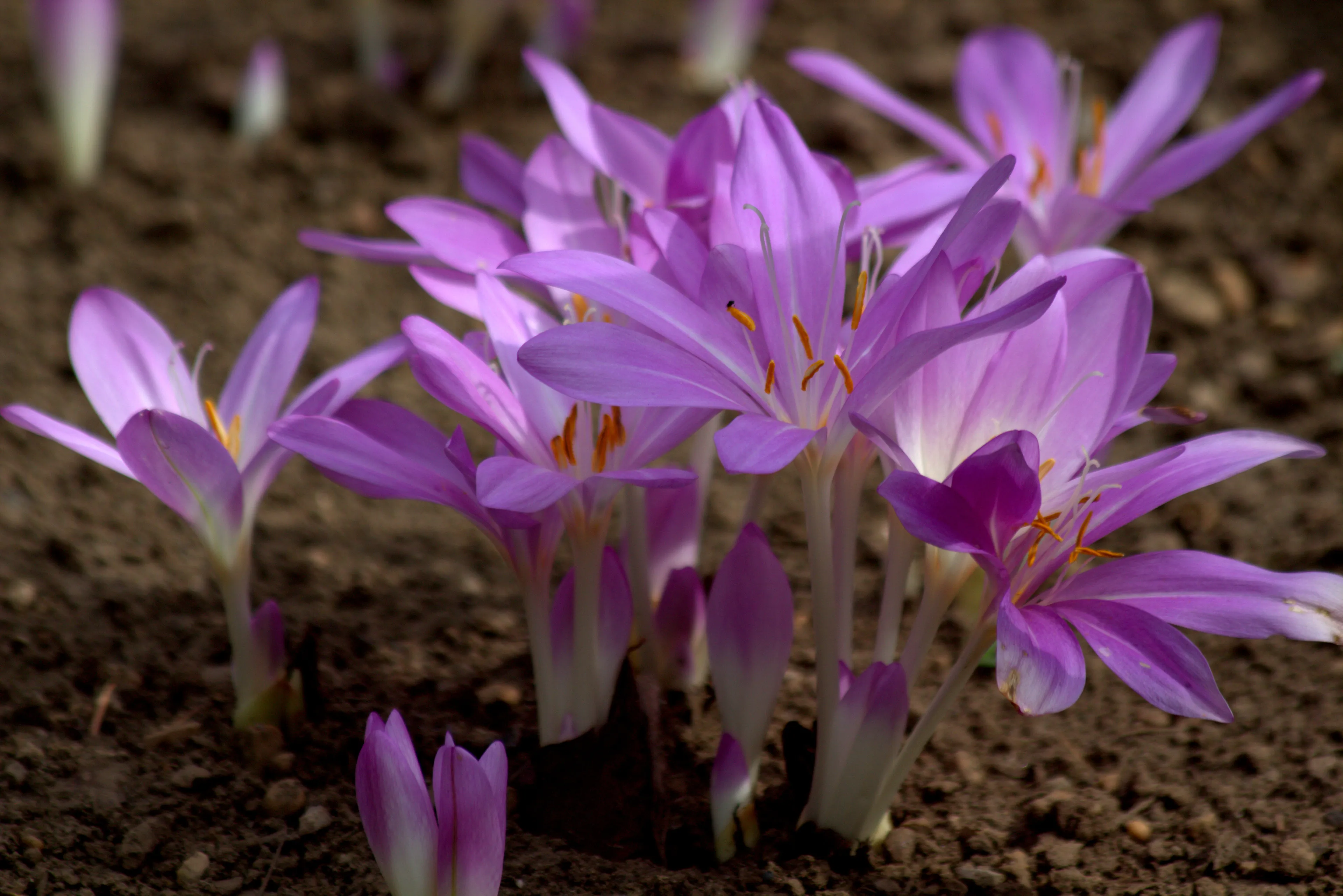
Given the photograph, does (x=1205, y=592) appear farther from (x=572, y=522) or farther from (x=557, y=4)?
(x=557, y=4)

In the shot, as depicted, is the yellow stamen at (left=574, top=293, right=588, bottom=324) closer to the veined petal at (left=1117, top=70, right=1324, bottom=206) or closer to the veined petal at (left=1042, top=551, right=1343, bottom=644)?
the veined petal at (left=1042, top=551, right=1343, bottom=644)

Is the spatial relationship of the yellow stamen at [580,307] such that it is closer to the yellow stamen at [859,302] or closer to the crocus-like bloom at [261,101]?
the yellow stamen at [859,302]

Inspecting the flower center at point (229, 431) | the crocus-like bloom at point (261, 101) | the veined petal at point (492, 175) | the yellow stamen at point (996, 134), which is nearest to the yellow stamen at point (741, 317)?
the veined petal at point (492, 175)

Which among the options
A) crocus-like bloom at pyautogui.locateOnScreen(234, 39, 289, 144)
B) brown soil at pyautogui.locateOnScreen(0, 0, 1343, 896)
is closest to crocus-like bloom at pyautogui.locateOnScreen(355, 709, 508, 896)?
brown soil at pyautogui.locateOnScreen(0, 0, 1343, 896)

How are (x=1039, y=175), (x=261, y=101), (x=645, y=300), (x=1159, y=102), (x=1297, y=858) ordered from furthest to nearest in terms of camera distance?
1. (x=261, y=101)
2. (x=1159, y=102)
3. (x=1039, y=175)
4. (x=1297, y=858)
5. (x=645, y=300)

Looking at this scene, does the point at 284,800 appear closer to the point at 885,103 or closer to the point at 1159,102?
the point at 885,103

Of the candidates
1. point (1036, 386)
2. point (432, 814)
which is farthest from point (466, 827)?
point (1036, 386)
